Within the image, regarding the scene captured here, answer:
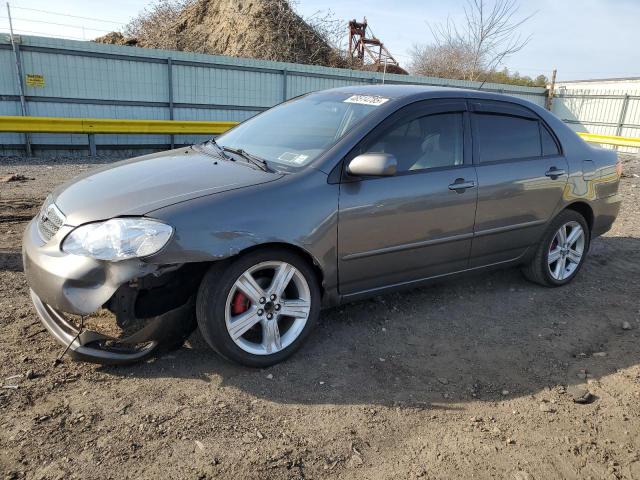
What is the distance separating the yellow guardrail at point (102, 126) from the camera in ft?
34.6

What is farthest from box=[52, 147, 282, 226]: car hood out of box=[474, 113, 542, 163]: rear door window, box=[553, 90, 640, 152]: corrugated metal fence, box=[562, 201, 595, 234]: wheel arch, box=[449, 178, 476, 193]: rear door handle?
box=[553, 90, 640, 152]: corrugated metal fence

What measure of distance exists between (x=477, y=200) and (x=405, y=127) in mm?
793

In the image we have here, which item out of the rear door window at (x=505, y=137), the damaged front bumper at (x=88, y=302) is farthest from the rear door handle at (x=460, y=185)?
the damaged front bumper at (x=88, y=302)

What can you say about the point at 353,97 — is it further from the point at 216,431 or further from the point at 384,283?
the point at 216,431

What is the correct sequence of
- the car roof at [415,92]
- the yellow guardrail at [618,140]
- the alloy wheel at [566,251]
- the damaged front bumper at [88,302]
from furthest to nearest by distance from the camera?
the yellow guardrail at [618,140], the alloy wheel at [566,251], the car roof at [415,92], the damaged front bumper at [88,302]

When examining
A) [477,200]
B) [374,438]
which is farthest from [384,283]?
[374,438]

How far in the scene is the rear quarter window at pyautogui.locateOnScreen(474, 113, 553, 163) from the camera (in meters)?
3.92

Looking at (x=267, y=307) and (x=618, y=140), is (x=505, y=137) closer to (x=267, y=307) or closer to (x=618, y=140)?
(x=267, y=307)

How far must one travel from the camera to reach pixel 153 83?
1313cm

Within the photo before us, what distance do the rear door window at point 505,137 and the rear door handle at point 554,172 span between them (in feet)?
0.53

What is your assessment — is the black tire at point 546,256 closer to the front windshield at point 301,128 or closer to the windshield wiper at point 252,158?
the front windshield at point 301,128

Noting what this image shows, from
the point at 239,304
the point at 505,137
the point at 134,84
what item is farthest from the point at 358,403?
the point at 134,84

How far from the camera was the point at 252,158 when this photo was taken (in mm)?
3385

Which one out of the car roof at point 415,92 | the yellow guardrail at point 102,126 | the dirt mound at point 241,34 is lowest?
the yellow guardrail at point 102,126
